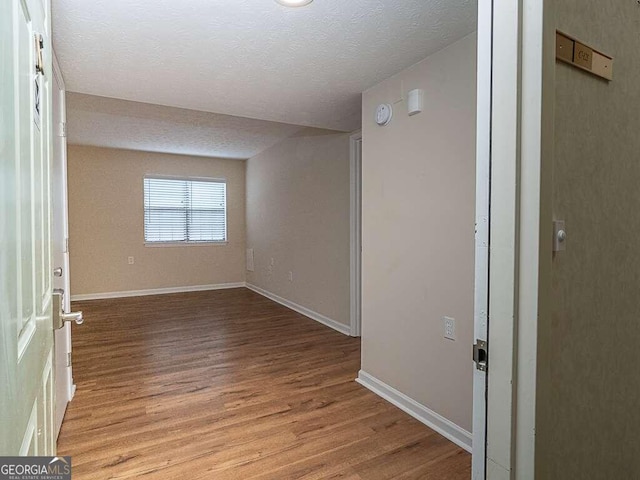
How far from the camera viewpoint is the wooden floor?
5.97 ft

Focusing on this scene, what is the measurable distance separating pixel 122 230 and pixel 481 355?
20.3ft

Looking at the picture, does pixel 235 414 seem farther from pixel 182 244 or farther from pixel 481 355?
pixel 182 244

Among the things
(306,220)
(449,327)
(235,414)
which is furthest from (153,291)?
(449,327)

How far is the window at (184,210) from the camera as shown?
6129 millimetres

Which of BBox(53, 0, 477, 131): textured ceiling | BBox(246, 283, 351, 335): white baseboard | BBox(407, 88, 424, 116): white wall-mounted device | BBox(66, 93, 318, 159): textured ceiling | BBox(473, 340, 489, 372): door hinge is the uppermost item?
BBox(66, 93, 318, 159): textured ceiling

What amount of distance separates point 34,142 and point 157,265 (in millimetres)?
5846

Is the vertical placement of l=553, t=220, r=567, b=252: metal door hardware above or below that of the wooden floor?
above

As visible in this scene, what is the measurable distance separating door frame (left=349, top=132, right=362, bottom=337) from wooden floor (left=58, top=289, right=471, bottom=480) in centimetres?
28

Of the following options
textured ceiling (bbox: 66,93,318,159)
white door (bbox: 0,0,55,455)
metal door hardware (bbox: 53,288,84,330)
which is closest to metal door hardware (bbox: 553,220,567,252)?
white door (bbox: 0,0,55,455)

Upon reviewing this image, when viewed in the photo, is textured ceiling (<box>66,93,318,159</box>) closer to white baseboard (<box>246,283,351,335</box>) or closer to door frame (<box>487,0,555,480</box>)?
white baseboard (<box>246,283,351,335</box>)

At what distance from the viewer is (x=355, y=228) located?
152 inches

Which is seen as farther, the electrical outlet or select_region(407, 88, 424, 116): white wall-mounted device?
select_region(407, 88, 424, 116): white wall-mounted device

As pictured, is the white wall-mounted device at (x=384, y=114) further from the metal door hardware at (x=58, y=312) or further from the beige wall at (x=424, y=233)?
the metal door hardware at (x=58, y=312)

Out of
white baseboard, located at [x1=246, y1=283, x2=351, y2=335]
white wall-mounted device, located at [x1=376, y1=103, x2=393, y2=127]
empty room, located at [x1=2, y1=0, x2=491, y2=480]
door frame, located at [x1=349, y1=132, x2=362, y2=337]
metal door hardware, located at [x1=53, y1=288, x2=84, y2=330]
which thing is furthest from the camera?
white baseboard, located at [x1=246, y1=283, x2=351, y2=335]
